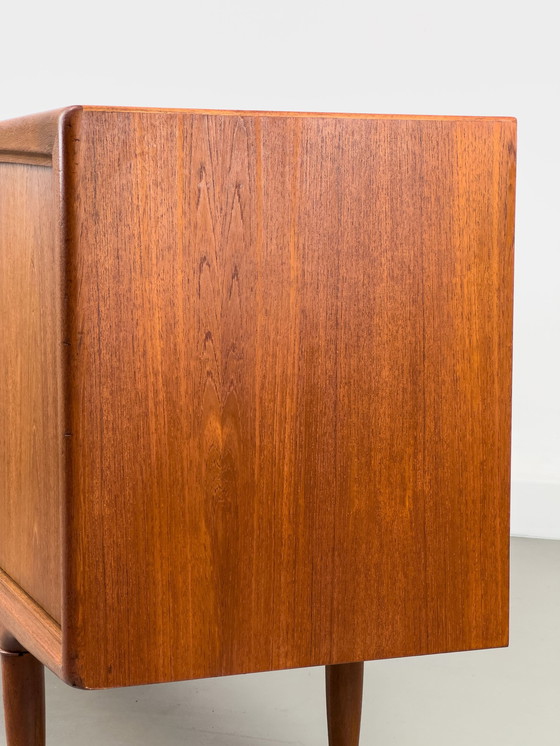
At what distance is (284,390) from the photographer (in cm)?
92

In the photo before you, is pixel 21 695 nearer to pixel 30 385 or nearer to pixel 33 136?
pixel 30 385

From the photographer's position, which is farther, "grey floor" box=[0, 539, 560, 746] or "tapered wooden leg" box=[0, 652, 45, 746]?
"grey floor" box=[0, 539, 560, 746]

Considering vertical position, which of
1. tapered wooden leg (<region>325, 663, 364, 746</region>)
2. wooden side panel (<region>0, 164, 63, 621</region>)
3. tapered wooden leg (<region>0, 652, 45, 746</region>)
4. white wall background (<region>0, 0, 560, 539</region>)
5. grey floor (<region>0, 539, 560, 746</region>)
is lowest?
grey floor (<region>0, 539, 560, 746</region>)

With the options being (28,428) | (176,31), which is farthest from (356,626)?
(176,31)

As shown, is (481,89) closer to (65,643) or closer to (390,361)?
(390,361)

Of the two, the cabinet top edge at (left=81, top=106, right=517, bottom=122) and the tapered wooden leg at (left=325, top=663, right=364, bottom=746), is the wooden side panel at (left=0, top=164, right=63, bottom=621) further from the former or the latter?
the tapered wooden leg at (left=325, top=663, right=364, bottom=746)

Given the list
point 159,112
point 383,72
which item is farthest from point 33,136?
point 383,72

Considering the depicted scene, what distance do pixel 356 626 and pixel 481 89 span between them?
6.36 feet

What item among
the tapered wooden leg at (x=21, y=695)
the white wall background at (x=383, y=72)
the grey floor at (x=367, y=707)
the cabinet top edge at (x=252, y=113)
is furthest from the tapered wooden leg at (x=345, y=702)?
the white wall background at (x=383, y=72)

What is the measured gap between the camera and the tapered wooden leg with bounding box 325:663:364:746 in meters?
1.38

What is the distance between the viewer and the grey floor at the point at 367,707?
4.99 feet

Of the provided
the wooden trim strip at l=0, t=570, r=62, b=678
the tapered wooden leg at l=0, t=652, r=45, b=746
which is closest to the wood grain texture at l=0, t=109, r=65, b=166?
the wooden trim strip at l=0, t=570, r=62, b=678

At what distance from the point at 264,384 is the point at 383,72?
6.32ft

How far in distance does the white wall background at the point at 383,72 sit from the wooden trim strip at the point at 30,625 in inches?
69.6
